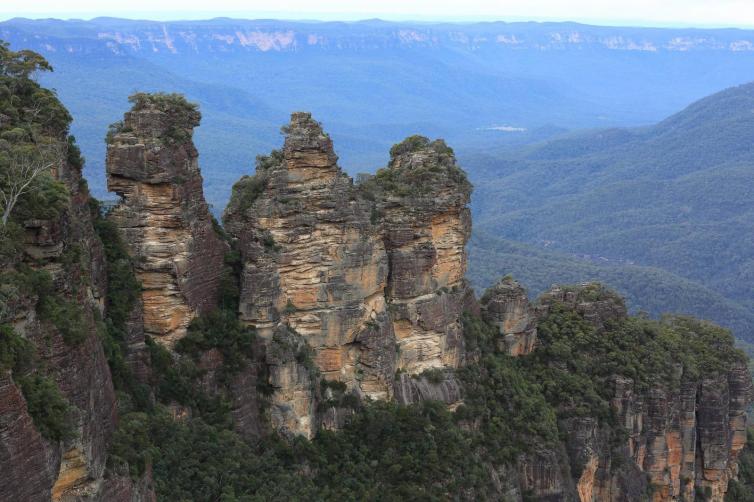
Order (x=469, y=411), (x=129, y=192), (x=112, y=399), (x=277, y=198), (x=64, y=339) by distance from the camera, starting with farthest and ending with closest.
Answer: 1. (x=469, y=411)
2. (x=277, y=198)
3. (x=129, y=192)
4. (x=112, y=399)
5. (x=64, y=339)

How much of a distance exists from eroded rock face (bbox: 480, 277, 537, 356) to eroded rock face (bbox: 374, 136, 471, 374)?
467cm

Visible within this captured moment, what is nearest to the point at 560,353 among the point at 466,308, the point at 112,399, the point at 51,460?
the point at 466,308

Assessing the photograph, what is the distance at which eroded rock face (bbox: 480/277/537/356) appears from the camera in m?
47.7

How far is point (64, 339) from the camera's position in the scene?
23984 millimetres

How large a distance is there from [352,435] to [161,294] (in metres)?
9.30

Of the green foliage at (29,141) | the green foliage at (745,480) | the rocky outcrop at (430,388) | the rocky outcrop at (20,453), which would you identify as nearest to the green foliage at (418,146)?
the rocky outcrop at (430,388)

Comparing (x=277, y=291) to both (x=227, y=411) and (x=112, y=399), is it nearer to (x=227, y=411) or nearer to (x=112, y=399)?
(x=227, y=411)

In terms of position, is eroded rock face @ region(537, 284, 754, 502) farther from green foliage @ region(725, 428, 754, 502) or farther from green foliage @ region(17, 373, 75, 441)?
green foliage @ region(17, 373, 75, 441)

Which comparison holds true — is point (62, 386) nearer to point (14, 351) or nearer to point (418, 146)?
point (14, 351)

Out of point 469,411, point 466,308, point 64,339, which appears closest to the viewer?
point 64,339

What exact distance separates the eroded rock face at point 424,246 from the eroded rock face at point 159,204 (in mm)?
9509

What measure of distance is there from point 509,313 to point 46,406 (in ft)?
93.2

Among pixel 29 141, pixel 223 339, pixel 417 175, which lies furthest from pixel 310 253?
pixel 29 141

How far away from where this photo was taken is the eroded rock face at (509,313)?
4769 centimetres
